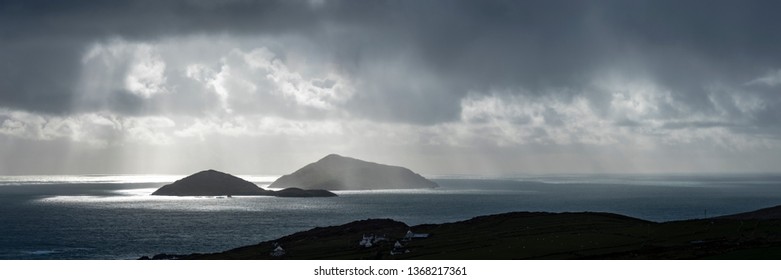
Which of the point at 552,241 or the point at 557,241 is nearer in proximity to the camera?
the point at 557,241

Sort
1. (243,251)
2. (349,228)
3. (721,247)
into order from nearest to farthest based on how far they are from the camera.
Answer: (721,247) → (243,251) → (349,228)

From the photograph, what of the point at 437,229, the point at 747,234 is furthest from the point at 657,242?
the point at 437,229
